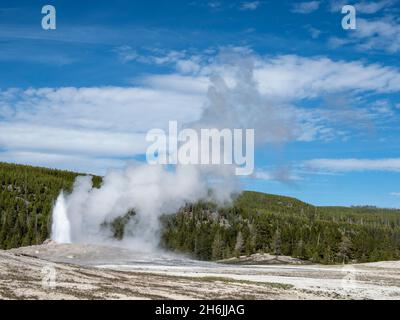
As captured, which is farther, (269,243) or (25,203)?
(25,203)

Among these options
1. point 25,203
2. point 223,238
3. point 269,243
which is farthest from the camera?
point 25,203

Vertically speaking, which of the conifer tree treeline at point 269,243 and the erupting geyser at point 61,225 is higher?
the erupting geyser at point 61,225

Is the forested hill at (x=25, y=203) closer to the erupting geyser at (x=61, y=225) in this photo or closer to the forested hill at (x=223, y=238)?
the forested hill at (x=223, y=238)

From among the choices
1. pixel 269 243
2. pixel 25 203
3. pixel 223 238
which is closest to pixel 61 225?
pixel 223 238

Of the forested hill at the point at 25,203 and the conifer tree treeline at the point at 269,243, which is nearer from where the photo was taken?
the conifer tree treeline at the point at 269,243

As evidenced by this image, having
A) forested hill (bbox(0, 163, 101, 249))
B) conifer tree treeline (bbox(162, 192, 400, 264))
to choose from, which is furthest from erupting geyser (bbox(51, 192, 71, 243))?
forested hill (bbox(0, 163, 101, 249))

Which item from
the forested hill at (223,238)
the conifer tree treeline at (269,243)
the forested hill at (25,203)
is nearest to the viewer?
the conifer tree treeline at (269,243)

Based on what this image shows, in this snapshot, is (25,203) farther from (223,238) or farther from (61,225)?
(61,225)

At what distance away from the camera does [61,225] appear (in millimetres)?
95625

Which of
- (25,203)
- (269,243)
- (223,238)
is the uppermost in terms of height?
(25,203)

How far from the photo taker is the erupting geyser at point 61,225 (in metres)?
93.7

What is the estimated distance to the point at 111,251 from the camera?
259 ft

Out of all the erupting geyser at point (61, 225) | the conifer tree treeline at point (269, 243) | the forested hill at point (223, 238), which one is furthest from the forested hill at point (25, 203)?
the conifer tree treeline at point (269, 243)
